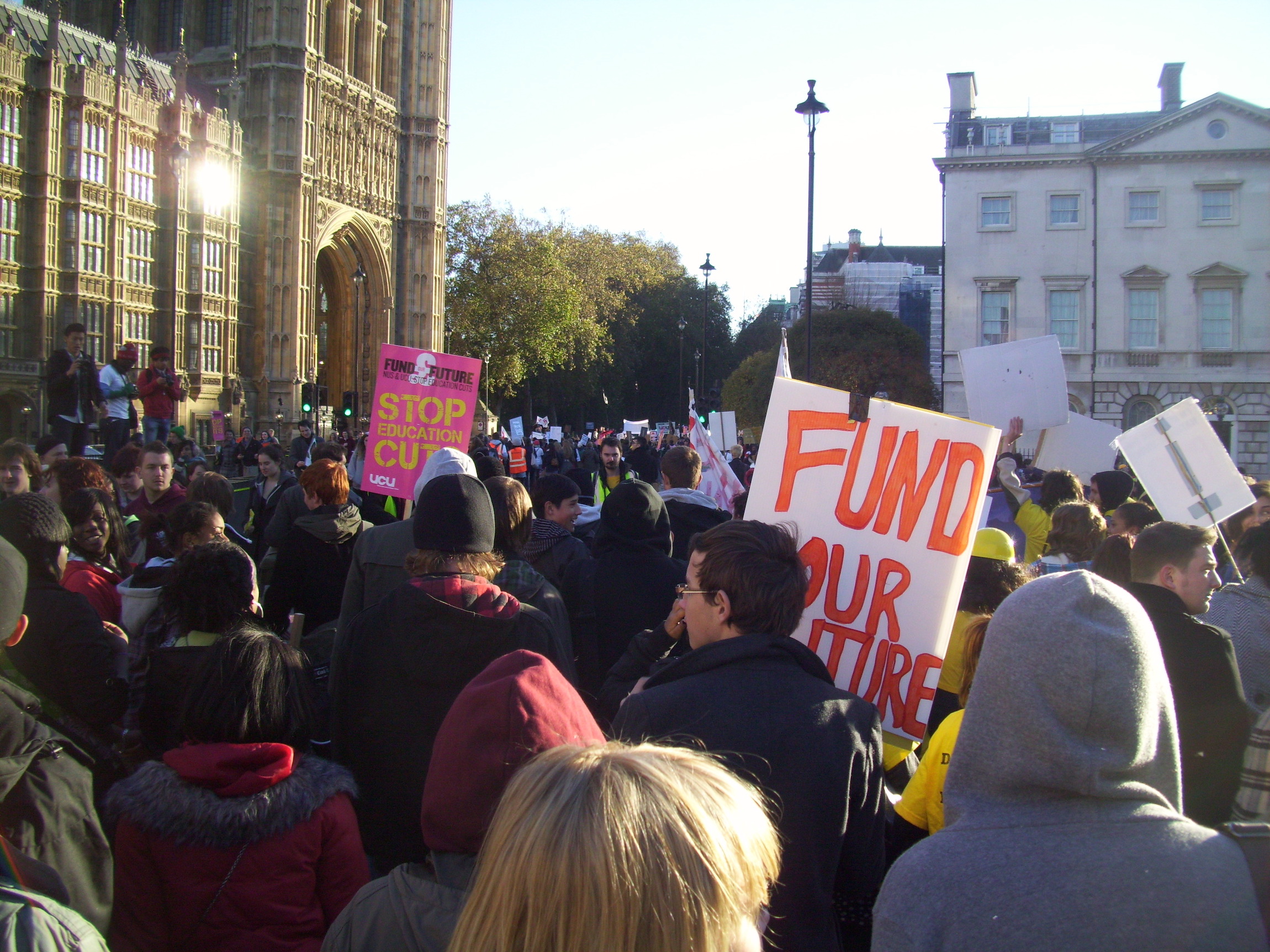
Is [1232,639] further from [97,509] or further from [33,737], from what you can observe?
[97,509]

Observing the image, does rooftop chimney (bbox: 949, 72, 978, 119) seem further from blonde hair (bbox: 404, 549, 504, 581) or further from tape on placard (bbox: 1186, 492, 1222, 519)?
blonde hair (bbox: 404, 549, 504, 581)

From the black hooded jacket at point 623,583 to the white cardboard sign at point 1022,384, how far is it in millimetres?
7540

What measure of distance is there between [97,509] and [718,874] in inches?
160

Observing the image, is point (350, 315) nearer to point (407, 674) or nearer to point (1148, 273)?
point (1148, 273)

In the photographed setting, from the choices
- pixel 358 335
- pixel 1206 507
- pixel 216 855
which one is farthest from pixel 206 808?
pixel 358 335

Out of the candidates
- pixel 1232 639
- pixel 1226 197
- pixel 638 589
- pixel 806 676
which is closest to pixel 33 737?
pixel 806 676

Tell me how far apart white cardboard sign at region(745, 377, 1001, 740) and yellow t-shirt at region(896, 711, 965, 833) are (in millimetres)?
511

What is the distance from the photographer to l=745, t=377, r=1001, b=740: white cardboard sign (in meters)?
3.44

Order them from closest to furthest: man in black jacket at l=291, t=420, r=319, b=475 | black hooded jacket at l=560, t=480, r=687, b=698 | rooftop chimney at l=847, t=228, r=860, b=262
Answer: black hooded jacket at l=560, t=480, r=687, b=698, man in black jacket at l=291, t=420, r=319, b=475, rooftop chimney at l=847, t=228, r=860, b=262

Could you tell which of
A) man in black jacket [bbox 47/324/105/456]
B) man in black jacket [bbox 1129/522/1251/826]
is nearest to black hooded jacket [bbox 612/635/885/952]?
man in black jacket [bbox 1129/522/1251/826]

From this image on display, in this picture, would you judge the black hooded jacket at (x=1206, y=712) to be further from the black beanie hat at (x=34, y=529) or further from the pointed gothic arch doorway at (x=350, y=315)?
the pointed gothic arch doorway at (x=350, y=315)

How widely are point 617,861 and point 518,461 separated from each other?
1669 cm

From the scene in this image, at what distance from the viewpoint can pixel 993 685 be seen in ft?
5.32

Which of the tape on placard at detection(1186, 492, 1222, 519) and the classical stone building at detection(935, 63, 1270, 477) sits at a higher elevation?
the classical stone building at detection(935, 63, 1270, 477)
